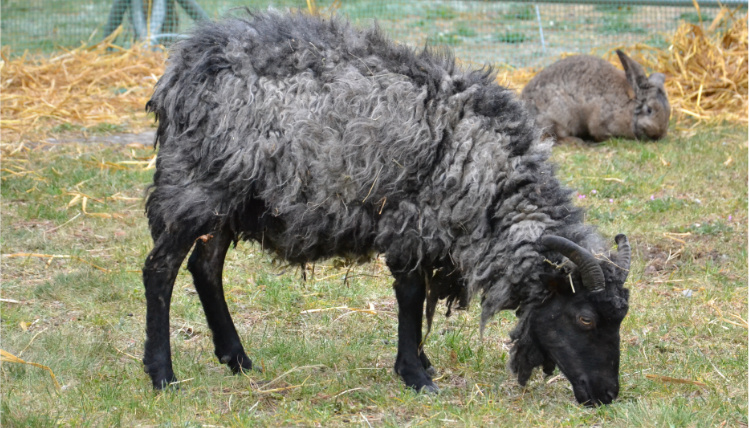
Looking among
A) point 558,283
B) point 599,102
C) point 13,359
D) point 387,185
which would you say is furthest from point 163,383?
point 599,102

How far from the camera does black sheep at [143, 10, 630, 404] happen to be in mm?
4367

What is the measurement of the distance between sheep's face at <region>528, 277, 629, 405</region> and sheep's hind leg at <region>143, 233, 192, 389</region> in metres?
1.96

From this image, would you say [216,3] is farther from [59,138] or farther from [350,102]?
[350,102]

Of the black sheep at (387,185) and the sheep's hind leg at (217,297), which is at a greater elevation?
the black sheep at (387,185)

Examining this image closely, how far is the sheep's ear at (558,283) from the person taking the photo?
4.29 m

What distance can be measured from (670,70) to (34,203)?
28.8ft

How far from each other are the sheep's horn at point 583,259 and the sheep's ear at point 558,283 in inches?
4.1

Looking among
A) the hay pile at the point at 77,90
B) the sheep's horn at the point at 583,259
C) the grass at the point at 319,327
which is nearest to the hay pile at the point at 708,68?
the grass at the point at 319,327

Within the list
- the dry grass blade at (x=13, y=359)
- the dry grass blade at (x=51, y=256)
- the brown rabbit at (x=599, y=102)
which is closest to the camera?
the dry grass blade at (x=13, y=359)

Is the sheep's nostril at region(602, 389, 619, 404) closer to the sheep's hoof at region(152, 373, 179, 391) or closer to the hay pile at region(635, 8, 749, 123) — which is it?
the sheep's hoof at region(152, 373, 179, 391)

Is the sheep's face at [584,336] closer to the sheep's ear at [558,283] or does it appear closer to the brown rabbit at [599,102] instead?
the sheep's ear at [558,283]

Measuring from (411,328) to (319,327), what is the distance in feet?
3.80

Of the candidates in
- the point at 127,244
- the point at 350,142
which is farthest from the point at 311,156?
the point at 127,244

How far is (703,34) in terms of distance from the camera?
39.7 ft
